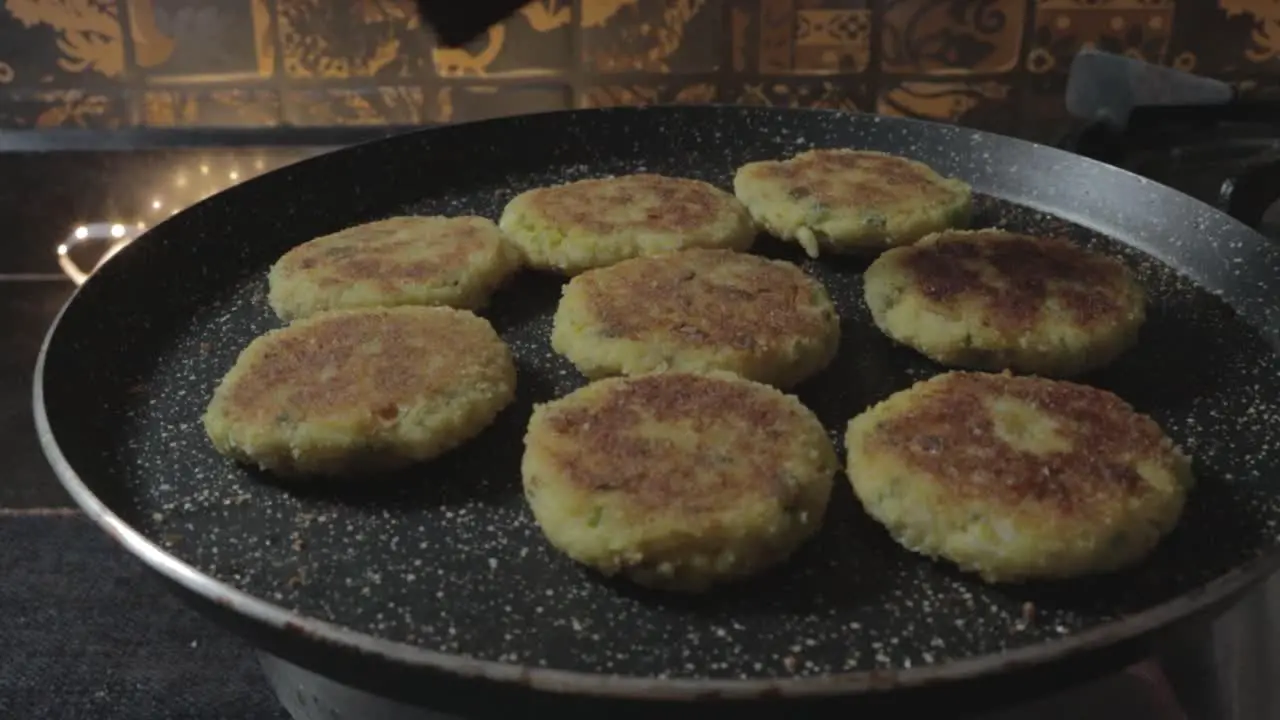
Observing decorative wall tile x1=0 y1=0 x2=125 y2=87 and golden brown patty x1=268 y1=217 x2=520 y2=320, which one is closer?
golden brown patty x1=268 y1=217 x2=520 y2=320

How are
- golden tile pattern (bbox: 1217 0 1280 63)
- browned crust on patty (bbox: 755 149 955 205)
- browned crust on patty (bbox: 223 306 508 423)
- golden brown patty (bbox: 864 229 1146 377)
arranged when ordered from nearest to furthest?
browned crust on patty (bbox: 223 306 508 423), golden brown patty (bbox: 864 229 1146 377), browned crust on patty (bbox: 755 149 955 205), golden tile pattern (bbox: 1217 0 1280 63)

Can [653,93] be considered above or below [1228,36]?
below

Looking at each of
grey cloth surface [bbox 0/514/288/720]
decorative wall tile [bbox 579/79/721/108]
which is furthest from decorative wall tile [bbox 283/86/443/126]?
grey cloth surface [bbox 0/514/288/720]

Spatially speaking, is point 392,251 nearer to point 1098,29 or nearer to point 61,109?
point 61,109

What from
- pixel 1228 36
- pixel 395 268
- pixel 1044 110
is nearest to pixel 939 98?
pixel 1044 110

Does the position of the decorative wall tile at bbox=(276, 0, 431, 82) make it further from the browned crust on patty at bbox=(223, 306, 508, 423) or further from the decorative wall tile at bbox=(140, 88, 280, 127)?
the browned crust on patty at bbox=(223, 306, 508, 423)
